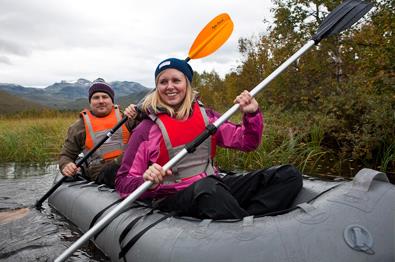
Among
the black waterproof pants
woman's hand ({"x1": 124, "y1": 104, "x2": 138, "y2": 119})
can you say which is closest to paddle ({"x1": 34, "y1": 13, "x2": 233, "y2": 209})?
woman's hand ({"x1": 124, "y1": 104, "x2": 138, "y2": 119})

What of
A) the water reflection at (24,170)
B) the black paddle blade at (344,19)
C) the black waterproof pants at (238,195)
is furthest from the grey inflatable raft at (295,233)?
the water reflection at (24,170)

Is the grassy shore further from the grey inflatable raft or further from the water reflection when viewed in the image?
the grey inflatable raft

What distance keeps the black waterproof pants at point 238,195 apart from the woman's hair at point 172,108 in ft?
1.75

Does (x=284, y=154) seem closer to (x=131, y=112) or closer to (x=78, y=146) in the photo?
(x=131, y=112)

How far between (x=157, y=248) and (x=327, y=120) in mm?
4430

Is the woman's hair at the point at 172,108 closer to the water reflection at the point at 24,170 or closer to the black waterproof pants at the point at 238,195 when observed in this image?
the black waterproof pants at the point at 238,195

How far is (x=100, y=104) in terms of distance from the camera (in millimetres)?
4160

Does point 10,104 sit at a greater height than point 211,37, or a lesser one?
greater

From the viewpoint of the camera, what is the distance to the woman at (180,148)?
8.26 feet

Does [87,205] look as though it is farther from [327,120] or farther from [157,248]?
[327,120]

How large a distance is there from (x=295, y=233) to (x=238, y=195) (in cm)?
85

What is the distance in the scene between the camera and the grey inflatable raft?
176cm

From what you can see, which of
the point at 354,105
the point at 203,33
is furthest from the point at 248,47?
the point at 203,33

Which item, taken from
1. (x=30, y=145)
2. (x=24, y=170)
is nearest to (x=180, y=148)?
(x=24, y=170)
